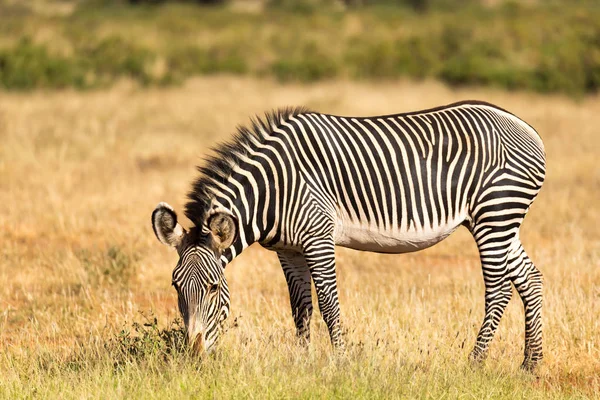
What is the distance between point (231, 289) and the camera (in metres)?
9.61

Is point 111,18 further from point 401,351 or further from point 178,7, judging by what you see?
point 401,351

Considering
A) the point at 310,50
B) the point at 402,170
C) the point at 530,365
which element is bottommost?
the point at 530,365

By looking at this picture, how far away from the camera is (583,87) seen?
24625 mm

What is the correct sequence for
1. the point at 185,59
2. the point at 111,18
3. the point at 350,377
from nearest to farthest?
the point at 350,377, the point at 185,59, the point at 111,18

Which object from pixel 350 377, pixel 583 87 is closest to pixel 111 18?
pixel 583 87

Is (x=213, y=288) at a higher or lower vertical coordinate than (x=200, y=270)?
lower

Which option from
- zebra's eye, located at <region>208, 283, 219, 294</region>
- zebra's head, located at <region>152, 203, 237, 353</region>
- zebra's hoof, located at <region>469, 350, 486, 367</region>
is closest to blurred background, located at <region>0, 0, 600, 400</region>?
zebra's hoof, located at <region>469, 350, 486, 367</region>

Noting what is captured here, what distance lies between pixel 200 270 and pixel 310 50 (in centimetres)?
2528

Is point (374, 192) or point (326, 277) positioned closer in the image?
point (326, 277)

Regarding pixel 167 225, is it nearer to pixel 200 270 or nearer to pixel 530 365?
pixel 200 270

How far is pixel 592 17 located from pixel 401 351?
28.9 meters

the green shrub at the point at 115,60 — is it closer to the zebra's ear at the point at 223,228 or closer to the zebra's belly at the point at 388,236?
the zebra's belly at the point at 388,236

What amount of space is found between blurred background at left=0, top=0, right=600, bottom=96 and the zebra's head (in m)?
19.2

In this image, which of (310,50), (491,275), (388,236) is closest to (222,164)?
(388,236)
